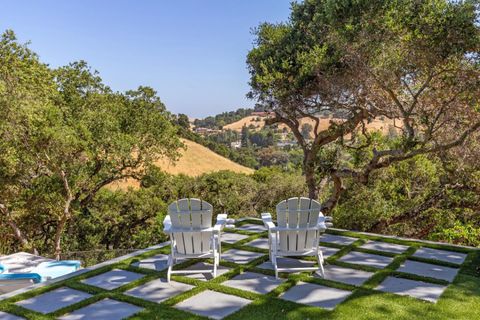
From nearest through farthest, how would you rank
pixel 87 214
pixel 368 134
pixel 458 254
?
pixel 458 254 < pixel 368 134 < pixel 87 214

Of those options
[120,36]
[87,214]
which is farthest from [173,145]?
[120,36]

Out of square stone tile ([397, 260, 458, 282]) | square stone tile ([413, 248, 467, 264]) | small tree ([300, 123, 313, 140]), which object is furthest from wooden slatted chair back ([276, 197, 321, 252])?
small tree ([300, 123, 313, 140])

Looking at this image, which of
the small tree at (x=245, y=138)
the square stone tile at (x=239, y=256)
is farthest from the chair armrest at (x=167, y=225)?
the small tree at (x=245, y=138)

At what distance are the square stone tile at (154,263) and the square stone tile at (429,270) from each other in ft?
10.0

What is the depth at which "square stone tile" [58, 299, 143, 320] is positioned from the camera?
367 centimetres

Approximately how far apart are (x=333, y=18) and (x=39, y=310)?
17.3 ft

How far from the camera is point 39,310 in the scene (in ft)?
12.6

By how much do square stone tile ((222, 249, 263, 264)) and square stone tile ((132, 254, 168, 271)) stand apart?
84 cm

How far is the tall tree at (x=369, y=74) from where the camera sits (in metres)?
5.23

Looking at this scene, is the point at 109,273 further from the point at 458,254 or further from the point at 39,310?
the point at 458,254

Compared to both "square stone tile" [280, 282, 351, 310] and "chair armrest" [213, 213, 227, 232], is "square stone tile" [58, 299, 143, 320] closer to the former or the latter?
"chair armrest" [213, 213, 227, 232]

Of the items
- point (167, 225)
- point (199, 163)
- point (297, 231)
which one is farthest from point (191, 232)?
point (199, 163)

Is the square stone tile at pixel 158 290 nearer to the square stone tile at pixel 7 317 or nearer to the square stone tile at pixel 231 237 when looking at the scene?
the square stone tile at pixel 7 317

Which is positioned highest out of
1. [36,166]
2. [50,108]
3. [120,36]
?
[120,36]
